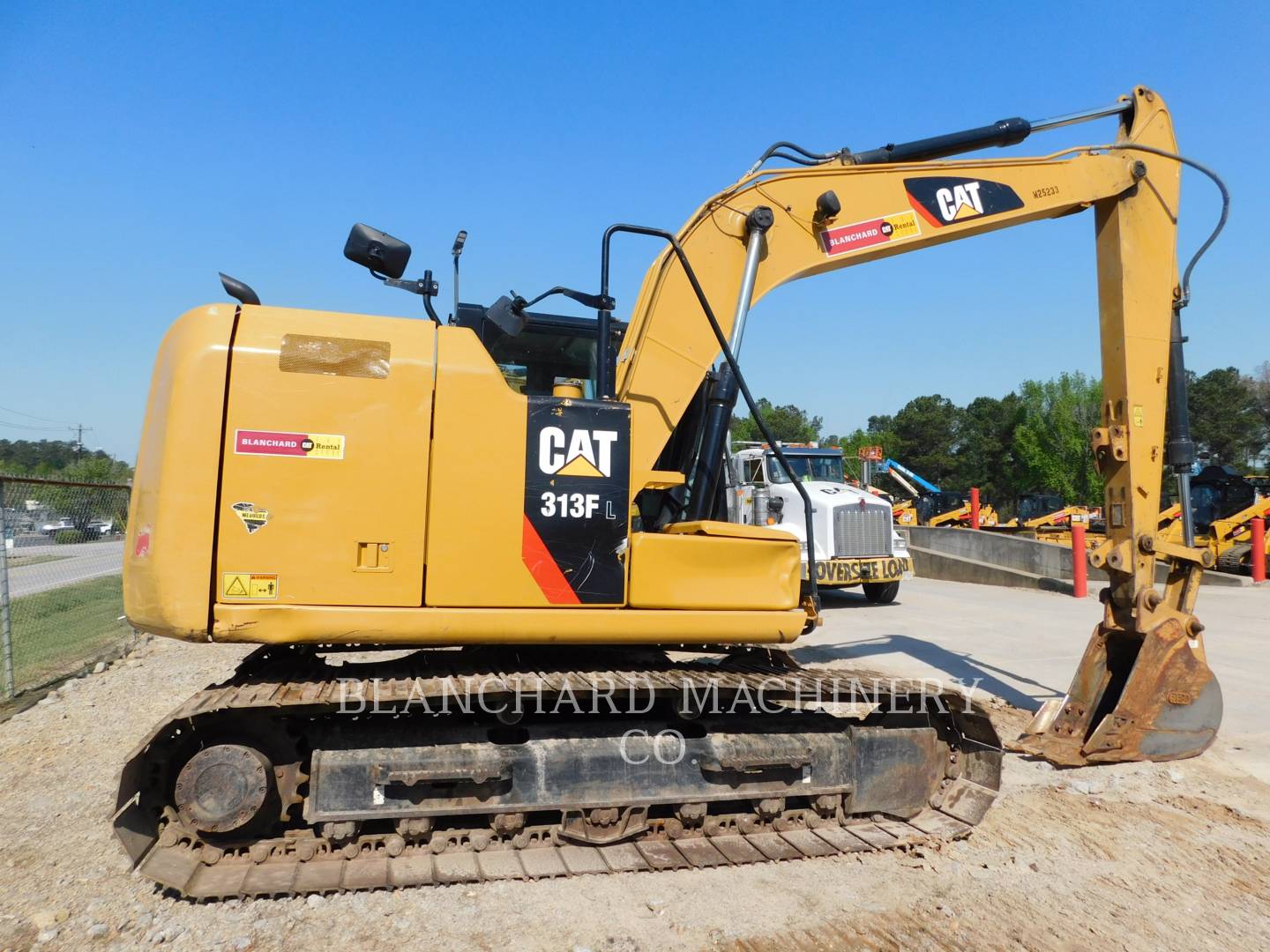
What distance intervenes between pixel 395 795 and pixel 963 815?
2.83 m

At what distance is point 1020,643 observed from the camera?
9.57 metres

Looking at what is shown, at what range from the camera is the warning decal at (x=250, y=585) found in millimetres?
3447

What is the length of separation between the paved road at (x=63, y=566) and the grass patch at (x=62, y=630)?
641 millimetres

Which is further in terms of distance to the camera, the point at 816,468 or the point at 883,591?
the point at 816,468

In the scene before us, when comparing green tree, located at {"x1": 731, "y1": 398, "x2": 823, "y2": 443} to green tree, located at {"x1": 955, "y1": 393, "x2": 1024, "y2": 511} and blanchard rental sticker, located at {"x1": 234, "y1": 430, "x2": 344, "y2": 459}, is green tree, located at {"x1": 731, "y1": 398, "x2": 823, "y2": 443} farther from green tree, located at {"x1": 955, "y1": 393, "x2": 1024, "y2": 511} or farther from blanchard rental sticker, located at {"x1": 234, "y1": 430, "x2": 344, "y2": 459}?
blanchard rental sticker, located at {"x1": 234, "y1": 430, "x2": 344, "y2": 459}

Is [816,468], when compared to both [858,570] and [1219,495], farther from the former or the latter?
[1219,495]

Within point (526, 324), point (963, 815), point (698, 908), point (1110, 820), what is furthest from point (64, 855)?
point (1110, 820)

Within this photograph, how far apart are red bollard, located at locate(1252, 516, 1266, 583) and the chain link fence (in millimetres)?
18486

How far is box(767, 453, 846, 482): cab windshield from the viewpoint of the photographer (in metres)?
14.9

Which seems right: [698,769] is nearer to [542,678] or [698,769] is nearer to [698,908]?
[698,908]

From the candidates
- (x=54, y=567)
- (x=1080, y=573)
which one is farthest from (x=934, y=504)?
(x=54, y=567)

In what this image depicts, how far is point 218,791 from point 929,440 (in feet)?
239

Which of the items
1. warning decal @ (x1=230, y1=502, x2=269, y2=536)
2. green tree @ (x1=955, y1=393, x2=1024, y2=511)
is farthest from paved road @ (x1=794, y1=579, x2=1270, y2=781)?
green tree @ (x1=955, y1=393, x2=1024, y2=511)

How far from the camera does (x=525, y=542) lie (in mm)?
3699
